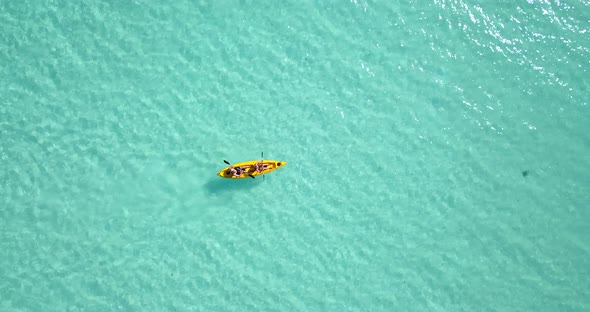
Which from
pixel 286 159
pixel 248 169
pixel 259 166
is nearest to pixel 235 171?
pixel 248 169

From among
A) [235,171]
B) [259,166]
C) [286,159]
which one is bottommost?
[235,171]

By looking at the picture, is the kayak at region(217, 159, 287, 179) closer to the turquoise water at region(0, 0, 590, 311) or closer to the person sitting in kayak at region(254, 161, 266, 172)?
the person sitting in kayak at region(254, 161, 266, 172)

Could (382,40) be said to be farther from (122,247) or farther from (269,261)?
(122,247)

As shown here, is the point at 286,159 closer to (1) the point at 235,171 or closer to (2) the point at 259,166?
(2) the point at 259,166

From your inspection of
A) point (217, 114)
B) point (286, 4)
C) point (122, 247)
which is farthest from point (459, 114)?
point (122, 247)

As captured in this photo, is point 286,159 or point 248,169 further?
point 286,159

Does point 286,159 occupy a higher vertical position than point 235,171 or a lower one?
higher

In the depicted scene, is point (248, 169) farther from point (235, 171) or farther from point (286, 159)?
point (286, 159)

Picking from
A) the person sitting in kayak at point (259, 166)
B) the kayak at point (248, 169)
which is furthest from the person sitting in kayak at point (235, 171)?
the person sitting in kayak at point (259, 166)
